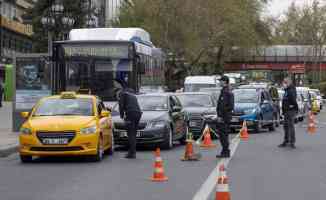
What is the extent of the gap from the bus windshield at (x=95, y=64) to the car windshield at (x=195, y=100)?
122 inches

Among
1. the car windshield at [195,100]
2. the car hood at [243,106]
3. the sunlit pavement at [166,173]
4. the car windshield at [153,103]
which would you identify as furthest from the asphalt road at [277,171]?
the car hood at [243,106]

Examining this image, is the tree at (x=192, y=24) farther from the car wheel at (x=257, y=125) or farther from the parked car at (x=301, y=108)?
the car wheel at (x=257, y=125)

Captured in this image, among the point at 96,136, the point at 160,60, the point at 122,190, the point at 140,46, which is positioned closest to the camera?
the point at 122,190

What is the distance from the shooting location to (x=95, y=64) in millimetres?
26062

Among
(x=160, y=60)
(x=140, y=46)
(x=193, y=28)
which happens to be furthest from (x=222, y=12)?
(x=140, y=46)

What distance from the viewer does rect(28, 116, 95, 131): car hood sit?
17922 mm

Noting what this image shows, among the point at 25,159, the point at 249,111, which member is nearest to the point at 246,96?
the point at 249,111

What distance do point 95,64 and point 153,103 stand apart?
3.75 metres

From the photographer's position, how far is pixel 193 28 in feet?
213

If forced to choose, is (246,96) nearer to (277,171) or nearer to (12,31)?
(277,171)

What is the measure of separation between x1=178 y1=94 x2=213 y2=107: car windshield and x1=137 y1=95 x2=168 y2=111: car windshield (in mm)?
4954

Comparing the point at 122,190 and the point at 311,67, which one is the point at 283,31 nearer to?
the point at 311,67

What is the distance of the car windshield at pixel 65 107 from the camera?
752 inches

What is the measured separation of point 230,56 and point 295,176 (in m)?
67.5
